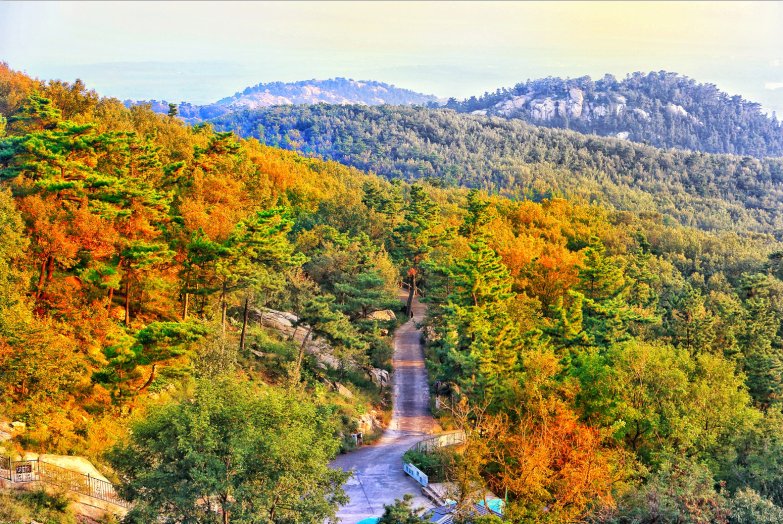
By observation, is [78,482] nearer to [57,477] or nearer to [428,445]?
[57,477]

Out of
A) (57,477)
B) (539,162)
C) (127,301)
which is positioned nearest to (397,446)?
(127,301)

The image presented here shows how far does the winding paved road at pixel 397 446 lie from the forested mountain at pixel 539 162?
56334 millimetres

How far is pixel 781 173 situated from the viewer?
130375 millimetres

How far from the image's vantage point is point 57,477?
1536cm

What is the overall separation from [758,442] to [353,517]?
12135mm

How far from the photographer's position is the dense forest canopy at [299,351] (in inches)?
572

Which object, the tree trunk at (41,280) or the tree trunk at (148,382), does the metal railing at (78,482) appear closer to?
the tree trunk at (148,382)

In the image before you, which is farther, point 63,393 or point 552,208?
point 552,208

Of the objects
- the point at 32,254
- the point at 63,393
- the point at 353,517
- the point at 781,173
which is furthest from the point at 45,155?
the point at 781,173

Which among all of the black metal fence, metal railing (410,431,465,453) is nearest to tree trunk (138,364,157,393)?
the black metal fence

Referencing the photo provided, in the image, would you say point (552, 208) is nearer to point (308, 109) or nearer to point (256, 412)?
point (256, 412)

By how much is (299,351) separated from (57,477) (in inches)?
545

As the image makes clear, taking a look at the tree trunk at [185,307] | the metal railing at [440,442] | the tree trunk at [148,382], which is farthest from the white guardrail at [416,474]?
the tree trunk at [185,307]

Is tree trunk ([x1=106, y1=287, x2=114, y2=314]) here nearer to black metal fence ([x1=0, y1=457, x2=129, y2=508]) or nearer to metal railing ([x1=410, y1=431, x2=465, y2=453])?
black metal fence ([x1=0, y1=457, x2=129, y2=508])
